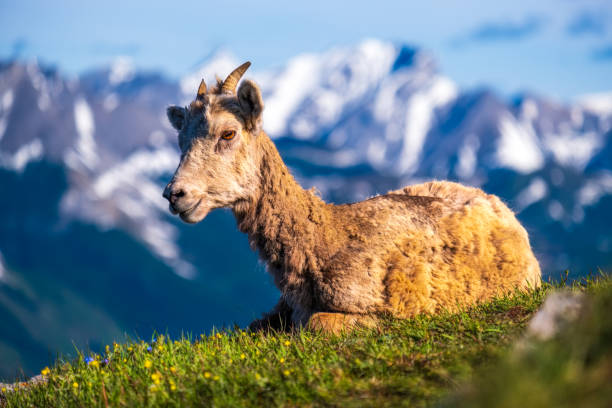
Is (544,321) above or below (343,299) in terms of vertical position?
below

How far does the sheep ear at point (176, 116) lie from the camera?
423 inches

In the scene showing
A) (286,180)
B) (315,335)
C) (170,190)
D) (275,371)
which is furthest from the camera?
(286,180)

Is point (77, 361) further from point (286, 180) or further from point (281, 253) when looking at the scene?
point (286, 180)

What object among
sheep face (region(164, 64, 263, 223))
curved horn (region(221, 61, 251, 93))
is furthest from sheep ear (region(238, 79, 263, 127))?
curved horn (region(221, 61, 251, 93))

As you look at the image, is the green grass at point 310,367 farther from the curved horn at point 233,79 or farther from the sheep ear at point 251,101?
the curved horn at point 233,79

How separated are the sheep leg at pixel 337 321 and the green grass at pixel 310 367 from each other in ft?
0.76

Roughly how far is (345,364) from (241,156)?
168 inches

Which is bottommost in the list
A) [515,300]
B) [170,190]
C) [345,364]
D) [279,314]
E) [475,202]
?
[345,364]

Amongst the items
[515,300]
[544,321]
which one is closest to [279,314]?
[515,300]

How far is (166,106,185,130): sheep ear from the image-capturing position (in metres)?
10.8

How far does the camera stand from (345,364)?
6.09 meters

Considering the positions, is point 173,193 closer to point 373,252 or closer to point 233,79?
point 233,79

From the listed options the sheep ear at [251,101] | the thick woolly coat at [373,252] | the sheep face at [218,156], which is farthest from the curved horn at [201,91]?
the thick woolly coat at [373,252]

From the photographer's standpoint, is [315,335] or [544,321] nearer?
[544,321]
